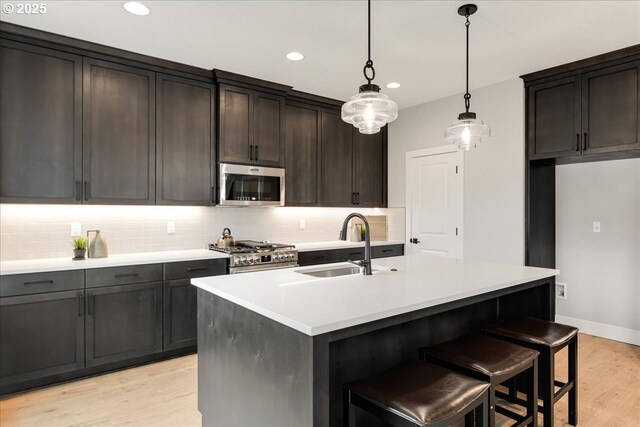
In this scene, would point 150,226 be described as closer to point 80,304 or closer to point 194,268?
point 194,268

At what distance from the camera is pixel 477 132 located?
8.84ft

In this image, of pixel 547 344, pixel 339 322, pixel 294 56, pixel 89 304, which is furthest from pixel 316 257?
pixel 339 322

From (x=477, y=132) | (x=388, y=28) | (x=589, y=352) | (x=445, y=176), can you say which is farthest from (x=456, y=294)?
(x=445, y=176)

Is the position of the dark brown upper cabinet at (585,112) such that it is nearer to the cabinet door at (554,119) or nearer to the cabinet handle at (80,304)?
the cabinet door at (554,119)

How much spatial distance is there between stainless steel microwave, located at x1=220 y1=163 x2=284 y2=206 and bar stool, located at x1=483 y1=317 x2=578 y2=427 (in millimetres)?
2628

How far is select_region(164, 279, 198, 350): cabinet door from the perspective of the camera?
340 cm

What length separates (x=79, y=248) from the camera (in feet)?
10.8

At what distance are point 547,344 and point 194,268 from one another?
280 cm

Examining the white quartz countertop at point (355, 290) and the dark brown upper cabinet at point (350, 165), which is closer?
the white quartz countertop at point (355, 290)

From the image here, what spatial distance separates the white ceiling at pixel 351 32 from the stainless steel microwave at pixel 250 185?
101cm

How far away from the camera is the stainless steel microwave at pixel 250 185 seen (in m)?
3.98

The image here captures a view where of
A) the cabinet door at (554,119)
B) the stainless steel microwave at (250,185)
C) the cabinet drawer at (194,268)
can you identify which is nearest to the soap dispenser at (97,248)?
the cabinet drawer at (194,268)

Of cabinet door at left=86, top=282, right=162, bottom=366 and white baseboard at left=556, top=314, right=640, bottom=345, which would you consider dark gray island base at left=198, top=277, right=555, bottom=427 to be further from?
white baseboard at left=556, top=314, right=640, bottom=345

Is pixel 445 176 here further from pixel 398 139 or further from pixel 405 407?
pixel 405 407
